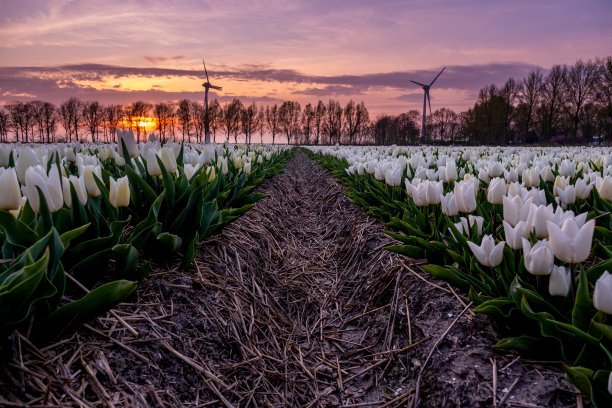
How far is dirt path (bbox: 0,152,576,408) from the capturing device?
5.06 feet

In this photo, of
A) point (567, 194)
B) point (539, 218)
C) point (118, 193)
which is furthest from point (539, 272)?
point (118, 193)

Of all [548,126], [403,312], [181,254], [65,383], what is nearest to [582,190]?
[403,312]

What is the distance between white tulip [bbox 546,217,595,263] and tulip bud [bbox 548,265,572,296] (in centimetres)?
7

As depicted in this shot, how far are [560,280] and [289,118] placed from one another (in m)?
83.2

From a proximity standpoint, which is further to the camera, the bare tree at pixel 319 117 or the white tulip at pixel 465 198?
the bare tree at pixel 319 117

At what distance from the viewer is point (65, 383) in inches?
53.7

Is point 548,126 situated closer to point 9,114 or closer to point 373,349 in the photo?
point 373,349

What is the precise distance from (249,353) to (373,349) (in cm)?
81

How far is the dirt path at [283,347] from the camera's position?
1541mm

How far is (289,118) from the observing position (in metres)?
82.8

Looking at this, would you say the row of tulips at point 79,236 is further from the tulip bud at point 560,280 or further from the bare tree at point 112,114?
the bare tree at point 112,114

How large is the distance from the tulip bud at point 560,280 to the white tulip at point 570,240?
0.23 feet

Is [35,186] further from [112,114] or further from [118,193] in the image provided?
[112,114]

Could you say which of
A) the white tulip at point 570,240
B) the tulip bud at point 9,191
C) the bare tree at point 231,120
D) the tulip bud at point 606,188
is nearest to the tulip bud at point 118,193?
the tulip bud at point 9,191
